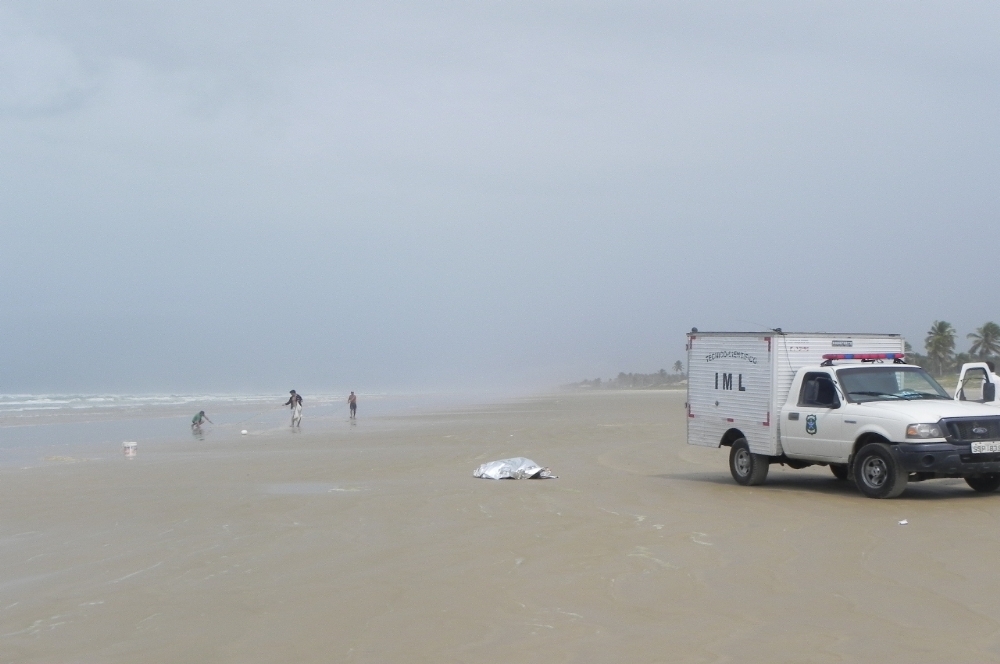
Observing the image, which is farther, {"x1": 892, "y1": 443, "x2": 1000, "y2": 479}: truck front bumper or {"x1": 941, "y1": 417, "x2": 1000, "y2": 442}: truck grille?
{"x1": 941, "y1": 417, "x2": 1000, "y2": 442}: truck grille

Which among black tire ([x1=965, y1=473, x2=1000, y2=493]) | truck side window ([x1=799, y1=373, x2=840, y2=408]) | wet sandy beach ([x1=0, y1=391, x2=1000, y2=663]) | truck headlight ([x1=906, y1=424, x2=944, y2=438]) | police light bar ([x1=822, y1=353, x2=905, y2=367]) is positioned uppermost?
police light bar ([x1=822, y1=353, x2=905, y2=367])

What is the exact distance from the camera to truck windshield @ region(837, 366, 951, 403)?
13.7m

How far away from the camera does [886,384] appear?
1395 centimetres

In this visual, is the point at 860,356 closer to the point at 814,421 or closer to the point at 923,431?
the point at 814,421

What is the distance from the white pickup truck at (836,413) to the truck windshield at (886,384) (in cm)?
1

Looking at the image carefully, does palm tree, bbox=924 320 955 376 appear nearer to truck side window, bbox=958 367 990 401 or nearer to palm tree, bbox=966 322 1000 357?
palm tree, bbox=966 322 1000 357

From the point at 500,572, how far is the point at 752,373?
25.8 ft

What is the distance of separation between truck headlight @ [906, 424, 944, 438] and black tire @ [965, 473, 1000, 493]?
118 cm

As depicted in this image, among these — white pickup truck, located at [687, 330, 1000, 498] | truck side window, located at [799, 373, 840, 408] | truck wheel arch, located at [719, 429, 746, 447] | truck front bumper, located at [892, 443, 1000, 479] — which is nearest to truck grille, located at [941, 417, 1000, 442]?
white pickup truck, located at [687, 330, 1000, 498]

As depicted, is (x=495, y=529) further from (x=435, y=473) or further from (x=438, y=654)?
(x=435, y=473)

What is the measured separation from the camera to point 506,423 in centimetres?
3478

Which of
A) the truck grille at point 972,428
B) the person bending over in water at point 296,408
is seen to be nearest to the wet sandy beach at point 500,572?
the truck grille at point 972,428

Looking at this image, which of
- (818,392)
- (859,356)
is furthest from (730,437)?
(859,356)

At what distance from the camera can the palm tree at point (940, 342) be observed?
3686 inches
